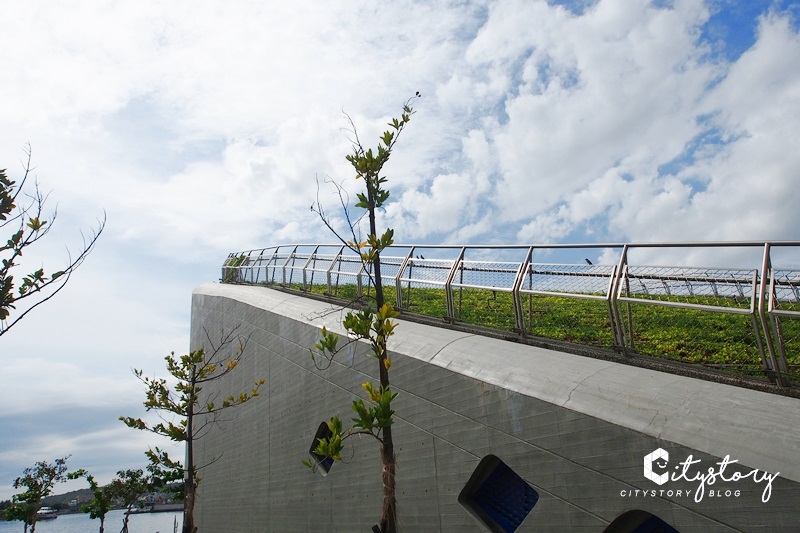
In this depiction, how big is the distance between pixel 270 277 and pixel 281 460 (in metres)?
6.94

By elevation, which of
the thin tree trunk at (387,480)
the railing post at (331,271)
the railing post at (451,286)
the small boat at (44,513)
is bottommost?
the small boat at (44,513)

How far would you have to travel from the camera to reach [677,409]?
15.5ft

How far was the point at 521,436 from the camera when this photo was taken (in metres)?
5.62

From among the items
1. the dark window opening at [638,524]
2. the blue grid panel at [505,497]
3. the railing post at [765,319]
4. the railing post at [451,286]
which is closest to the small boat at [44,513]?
the railing post at [451,286]

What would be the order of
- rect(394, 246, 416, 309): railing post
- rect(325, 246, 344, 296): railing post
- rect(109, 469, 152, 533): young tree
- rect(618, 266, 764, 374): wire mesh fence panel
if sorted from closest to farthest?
rect(618, 266, 764, 374): wire mesh fence panel
rect(394, 246, 416, 309): railing post
rect(325, 246, 344, 296): railing post
rect(109, 469, 152, 533): young tree

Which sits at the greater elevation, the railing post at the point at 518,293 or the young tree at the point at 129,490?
the railing post at the point at 518,293

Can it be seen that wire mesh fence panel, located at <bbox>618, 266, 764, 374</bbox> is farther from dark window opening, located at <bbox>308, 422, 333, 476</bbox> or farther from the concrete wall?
dark window opening, located at <bbox>308, 422, 333, 476</bbox>

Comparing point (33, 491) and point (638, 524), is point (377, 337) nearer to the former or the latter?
point (638, 524)

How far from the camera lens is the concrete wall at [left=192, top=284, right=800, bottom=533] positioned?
4.25 meters

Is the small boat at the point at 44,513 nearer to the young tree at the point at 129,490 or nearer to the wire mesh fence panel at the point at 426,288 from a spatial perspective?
the young tree at the point at 129,490

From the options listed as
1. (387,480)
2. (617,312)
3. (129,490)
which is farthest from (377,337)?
(129,490)

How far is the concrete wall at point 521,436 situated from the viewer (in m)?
4.25

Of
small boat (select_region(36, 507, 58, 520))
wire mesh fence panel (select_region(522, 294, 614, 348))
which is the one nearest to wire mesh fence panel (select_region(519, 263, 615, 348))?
wire mesh fence panel (select_region(522, 294, 614, 348))

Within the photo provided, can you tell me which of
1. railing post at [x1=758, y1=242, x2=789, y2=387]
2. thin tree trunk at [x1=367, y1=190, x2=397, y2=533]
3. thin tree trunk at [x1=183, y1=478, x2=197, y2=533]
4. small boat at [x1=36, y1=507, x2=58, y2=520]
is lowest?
small boat at [x1=36, y1=507, x2=58, y2=520]
